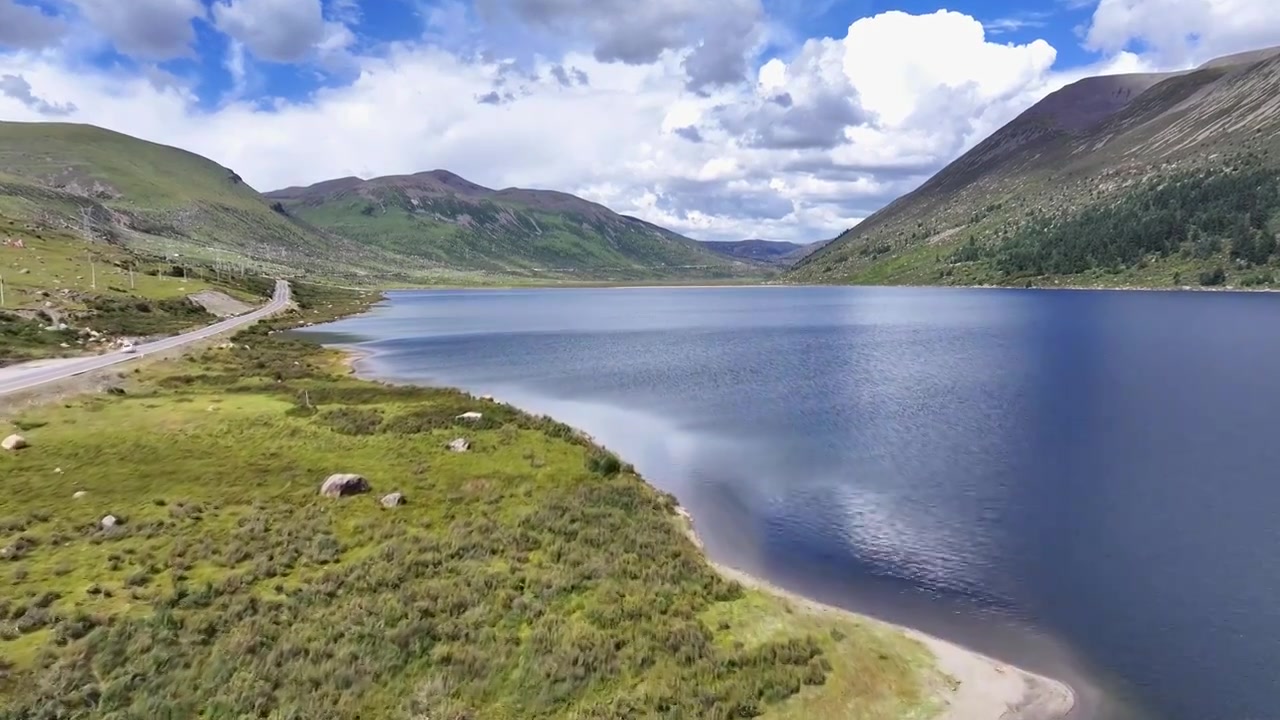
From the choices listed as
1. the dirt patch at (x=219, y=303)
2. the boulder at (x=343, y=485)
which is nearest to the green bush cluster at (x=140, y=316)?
the dirt patch at (x=219, y=303)

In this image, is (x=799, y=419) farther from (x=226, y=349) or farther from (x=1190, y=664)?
(x=226, y=349)

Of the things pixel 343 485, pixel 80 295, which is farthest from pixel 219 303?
pixel 343 485

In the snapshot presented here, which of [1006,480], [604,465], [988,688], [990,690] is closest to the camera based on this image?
[990,690]

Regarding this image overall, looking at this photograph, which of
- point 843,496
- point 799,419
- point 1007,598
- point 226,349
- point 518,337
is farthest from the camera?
point 518,337

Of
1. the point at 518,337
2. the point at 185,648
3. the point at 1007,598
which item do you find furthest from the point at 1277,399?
the point at 518,337

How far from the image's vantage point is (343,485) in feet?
122

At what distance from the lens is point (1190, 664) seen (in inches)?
922

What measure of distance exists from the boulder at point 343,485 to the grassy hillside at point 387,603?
717 millimetres

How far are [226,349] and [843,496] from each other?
8677cm

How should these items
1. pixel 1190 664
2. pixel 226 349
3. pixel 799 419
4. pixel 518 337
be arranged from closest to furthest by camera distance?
pixel 1190 664
pixel 799 419
pixel 226 349
pixel 518 337

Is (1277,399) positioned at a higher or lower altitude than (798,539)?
higher

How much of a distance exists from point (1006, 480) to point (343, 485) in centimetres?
3845

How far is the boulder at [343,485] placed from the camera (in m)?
36.9

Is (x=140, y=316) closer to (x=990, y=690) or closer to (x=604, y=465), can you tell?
(x=604, y=465)
